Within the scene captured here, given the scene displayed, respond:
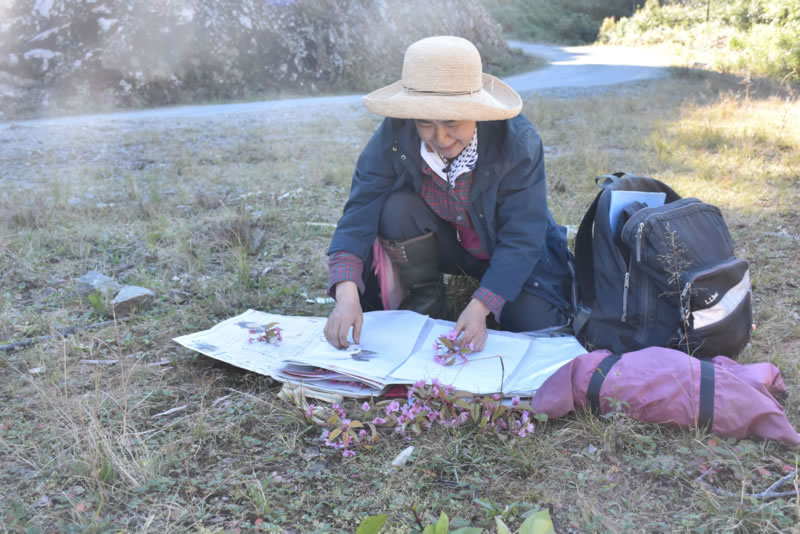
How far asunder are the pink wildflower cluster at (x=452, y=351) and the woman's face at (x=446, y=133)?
639mm

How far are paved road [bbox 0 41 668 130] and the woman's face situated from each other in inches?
298

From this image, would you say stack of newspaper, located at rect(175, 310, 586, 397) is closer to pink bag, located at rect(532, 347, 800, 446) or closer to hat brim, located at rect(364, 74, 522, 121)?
pink bag, located at rect(532, 347, 800, 446)

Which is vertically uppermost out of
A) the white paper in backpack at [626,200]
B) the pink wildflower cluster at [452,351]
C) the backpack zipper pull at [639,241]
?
the white paper in backpack at [626,200]

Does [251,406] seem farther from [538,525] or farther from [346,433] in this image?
[538,525]

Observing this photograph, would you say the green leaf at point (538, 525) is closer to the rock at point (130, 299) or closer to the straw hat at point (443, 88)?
the straw hat at point (443, 88)

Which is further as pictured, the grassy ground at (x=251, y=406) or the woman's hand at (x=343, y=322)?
the woman's hand at (x=343, y=322)

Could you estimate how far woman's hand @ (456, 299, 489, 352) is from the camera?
85.5 inches

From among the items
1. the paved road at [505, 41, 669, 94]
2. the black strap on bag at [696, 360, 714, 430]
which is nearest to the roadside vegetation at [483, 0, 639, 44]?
the paved road at [505, 41, 669, 94]

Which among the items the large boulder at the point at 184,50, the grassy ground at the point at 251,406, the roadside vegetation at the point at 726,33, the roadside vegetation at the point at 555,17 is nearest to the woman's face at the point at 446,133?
the grassy ground at the point at 251,406

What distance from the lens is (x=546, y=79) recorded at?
13719 millimetres

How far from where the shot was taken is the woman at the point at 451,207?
6.82 feet

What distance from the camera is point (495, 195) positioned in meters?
2.31

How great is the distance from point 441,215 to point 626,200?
696 mm

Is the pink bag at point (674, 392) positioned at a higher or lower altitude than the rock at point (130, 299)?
lower
